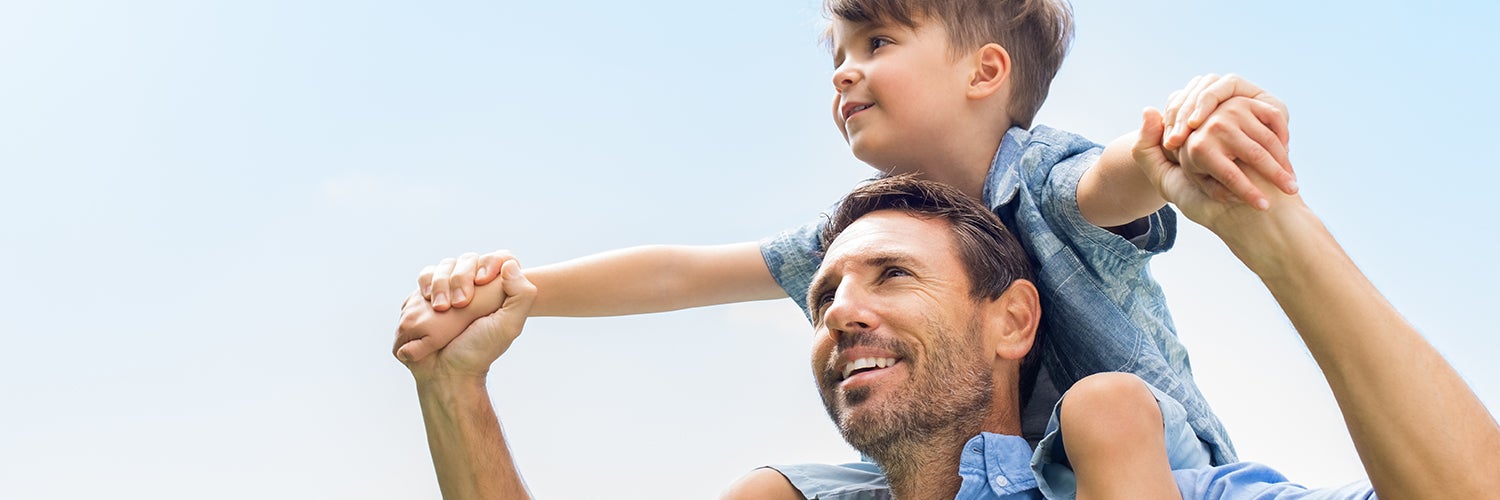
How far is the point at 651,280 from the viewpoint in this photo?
101 inches

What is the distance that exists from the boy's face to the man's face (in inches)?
9.7

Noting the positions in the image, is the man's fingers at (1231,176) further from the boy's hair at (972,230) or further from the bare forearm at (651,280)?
the bare forearm at (651,280)

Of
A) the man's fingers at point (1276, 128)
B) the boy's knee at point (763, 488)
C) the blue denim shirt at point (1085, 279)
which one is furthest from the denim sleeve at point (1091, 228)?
the boy's knee at point (763, 488)

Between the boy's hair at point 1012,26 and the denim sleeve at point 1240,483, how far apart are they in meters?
0.90

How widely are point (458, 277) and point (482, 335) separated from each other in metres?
0.11

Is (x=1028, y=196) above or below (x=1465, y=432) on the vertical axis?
above

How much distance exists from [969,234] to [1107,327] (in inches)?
11.2

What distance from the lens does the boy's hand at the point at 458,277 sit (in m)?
2.28

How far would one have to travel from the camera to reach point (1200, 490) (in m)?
1.84

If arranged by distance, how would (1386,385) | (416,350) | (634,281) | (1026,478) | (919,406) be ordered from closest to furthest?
(1386,385), (1026,478), (919,406), (416,350), (634,281)

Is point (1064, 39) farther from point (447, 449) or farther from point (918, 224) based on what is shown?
point (447, 449)

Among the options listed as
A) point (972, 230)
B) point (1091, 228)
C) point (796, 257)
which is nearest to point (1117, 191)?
point (1091, 228)

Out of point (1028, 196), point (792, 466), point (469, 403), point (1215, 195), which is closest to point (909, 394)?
point (792, 466)

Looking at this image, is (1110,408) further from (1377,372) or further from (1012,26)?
(1012,26)
